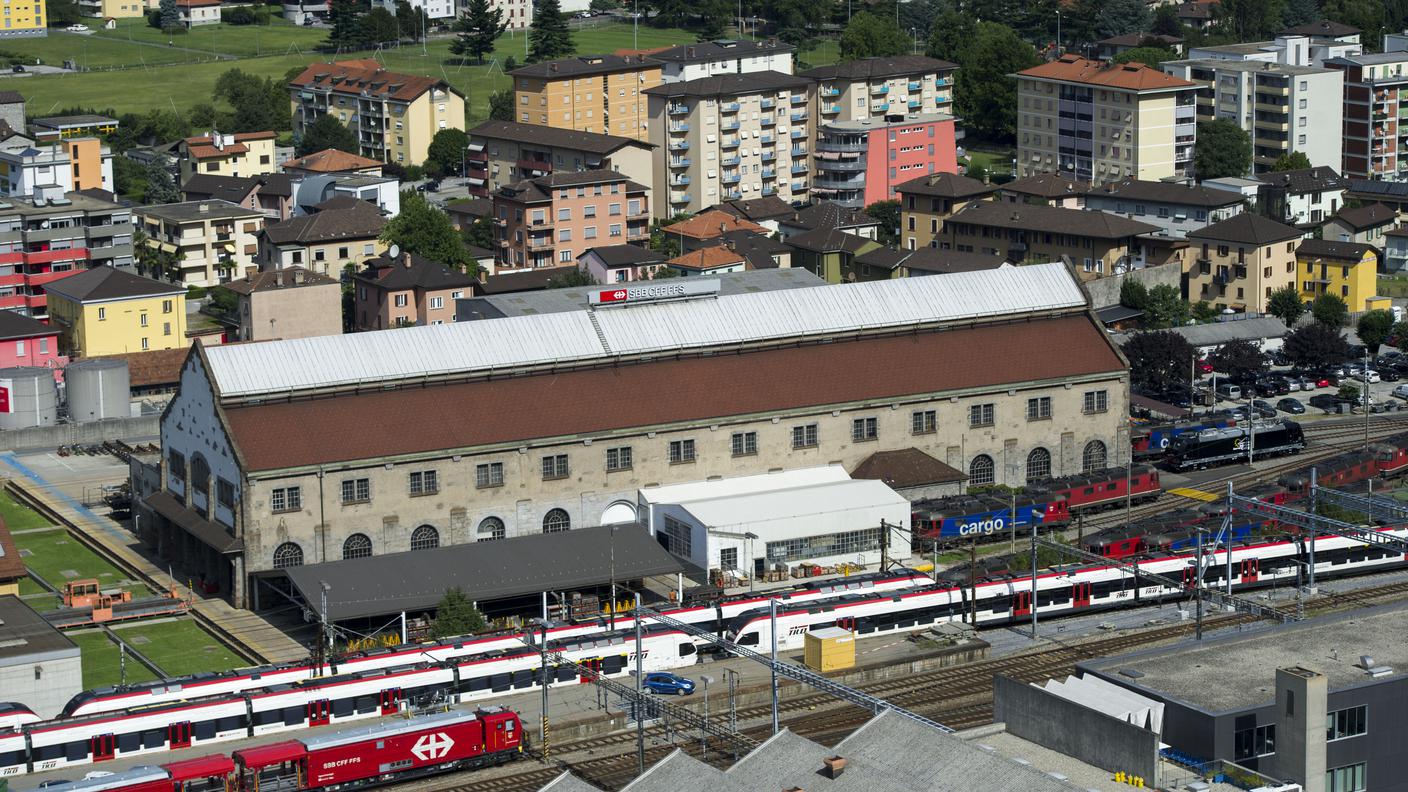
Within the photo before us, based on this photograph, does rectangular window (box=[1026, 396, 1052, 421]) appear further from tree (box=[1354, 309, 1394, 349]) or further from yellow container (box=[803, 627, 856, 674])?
tree (box=[1354, 309, 1394, 349])

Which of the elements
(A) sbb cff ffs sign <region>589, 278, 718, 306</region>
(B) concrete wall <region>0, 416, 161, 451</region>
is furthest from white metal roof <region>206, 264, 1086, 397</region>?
(B) concrete wall <region>0, 416, 161, 451</region>

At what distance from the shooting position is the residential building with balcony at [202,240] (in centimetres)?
17738

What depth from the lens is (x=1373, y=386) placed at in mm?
143500

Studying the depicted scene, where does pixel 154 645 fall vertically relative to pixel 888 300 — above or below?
below

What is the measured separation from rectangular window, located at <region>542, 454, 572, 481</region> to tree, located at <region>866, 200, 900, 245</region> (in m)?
81.4

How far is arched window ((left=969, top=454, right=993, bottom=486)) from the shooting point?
116m

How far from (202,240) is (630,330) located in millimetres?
73326

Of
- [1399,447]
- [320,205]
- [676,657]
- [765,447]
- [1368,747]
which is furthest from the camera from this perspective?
[320,205]

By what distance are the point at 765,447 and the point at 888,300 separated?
11112 millimetres

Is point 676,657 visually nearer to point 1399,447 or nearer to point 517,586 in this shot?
point 517,586

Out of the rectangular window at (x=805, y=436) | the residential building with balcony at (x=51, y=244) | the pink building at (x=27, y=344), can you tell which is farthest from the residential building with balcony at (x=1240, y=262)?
the pink building at (x=27, y=344)

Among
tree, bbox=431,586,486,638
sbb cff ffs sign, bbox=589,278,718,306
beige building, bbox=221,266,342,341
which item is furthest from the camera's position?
beige building, bbox=221,266,342,341

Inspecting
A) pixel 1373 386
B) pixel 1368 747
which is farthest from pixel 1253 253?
pixel 1368 747

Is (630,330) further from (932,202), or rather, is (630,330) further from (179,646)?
(932,202)
